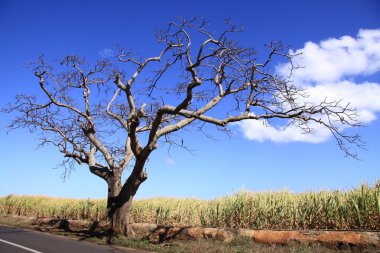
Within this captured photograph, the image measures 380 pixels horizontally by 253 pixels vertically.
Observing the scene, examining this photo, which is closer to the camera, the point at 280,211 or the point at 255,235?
the point at 255,235

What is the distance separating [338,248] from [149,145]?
7587 mm

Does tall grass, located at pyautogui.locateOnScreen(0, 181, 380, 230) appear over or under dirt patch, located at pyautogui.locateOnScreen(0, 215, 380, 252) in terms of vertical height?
over

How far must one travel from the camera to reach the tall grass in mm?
11961

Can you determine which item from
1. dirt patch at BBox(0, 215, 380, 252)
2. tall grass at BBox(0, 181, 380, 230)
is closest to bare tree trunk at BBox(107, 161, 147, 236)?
dirt patch at BBox(0, 215, 380, 252)

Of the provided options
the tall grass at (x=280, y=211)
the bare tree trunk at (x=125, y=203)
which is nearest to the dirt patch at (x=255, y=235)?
the bare tree trunk at (x=125, y=203)

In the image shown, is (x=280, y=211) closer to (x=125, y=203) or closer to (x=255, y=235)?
(x=255, y=235)

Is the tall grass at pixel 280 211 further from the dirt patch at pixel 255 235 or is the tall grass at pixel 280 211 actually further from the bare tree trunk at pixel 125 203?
the bare tree trunk at pixel 125 203

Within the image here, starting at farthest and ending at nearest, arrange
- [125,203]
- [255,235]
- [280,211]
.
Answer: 1. [125,203]
2. [280,211]
3. [255,235]

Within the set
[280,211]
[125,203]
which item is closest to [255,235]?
[280,211]

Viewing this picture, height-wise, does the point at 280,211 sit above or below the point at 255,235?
above

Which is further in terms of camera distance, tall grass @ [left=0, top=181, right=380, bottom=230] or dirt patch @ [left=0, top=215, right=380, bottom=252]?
tall grass @ [left=0, top=181, right=380, bottom=230]

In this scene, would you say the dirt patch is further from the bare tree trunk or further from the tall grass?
the tall grass

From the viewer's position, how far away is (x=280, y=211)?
1383cm

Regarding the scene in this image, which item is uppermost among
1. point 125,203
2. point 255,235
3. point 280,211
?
point 125,203
